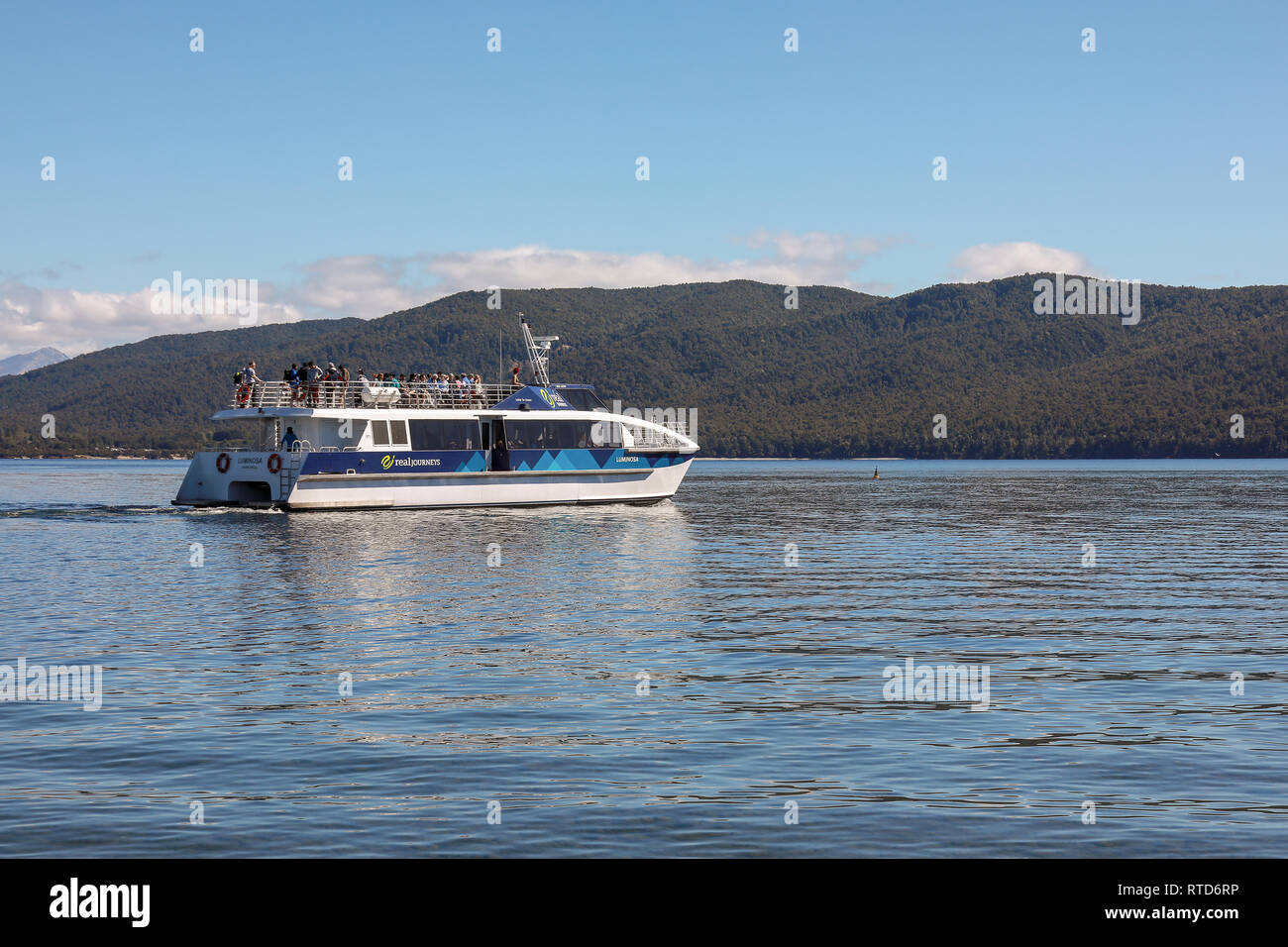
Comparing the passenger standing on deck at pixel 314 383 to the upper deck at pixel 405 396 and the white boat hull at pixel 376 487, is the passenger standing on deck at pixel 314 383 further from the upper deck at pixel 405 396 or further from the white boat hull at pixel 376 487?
the white boat hull at pixel 376 487

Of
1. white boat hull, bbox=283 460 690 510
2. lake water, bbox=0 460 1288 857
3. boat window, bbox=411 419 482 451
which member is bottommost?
lake water, bbox=0 460 1288 857

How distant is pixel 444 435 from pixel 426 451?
3.69ft

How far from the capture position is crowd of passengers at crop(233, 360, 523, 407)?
1969 inches

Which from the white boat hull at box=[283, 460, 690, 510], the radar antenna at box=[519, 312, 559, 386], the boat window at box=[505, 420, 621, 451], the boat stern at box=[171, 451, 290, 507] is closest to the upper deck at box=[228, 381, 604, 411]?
the boat window at box=[505, 420, 621, 451]

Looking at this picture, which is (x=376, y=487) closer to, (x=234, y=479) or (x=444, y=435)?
(x=444, y=435)

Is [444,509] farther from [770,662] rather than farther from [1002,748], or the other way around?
[1002,748]

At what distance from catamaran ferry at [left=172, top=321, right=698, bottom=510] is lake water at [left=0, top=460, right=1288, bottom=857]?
15.8 metres

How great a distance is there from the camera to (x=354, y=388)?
5141 cm

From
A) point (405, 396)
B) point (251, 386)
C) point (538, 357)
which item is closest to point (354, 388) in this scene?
point (405, 396)

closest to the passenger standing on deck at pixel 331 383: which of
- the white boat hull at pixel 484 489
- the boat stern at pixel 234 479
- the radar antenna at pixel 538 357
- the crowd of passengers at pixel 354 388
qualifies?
the crowd of passengers at pixel 354 388

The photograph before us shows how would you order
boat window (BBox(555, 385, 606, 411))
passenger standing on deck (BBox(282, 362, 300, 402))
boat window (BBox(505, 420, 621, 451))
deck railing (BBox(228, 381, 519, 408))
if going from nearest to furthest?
deck railing (BBox(228, 381, 519, 408))
passenger standing on deck (BBox(282, 362, 300, 402))
boat window (BBox(505, 420, 621, 451))
boat window (BBox(555, 385, 606, 411))

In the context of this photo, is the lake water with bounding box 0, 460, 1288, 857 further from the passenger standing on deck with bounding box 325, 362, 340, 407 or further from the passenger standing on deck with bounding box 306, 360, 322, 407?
the passenger standing on deck with bounding box 325, 362, 340, 407
